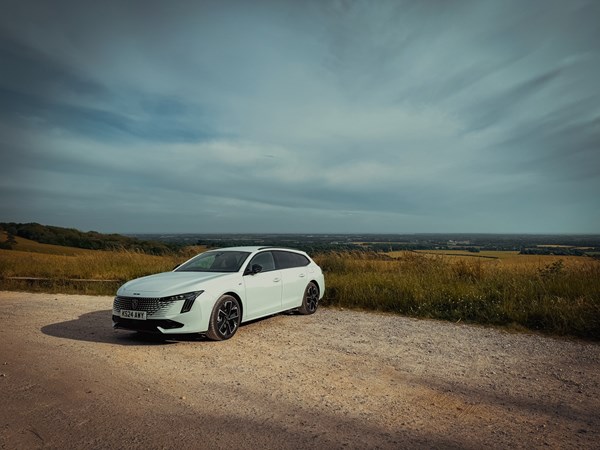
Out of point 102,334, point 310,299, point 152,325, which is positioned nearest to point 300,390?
point 152,325

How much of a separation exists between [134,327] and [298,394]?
11.4ft

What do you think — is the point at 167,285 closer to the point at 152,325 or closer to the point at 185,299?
the point at 185,299

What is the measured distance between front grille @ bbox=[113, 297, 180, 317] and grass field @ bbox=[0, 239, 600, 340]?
5.56m

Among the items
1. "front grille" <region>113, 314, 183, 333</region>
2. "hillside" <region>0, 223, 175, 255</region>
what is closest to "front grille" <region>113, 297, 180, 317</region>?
"front grille" <region>113, 314, 183, 333</region>

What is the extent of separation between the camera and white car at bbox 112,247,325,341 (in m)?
6.90

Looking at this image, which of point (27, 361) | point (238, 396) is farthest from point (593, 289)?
point (27, 361)

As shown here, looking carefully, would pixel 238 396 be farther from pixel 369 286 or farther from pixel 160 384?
pixel 369 286

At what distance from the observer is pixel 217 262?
8.68 m

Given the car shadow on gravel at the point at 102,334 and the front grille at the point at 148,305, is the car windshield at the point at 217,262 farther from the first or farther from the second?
the front grille at the point at 148,305

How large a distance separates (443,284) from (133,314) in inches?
306

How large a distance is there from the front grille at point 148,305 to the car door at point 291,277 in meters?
2.69

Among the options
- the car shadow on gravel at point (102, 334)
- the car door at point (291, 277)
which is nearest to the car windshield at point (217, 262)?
the car door at point (291, 277)

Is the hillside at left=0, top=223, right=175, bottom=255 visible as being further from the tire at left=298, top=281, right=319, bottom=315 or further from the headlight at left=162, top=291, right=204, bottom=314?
the headlight at left=162, top=291, right=204, bottom=314

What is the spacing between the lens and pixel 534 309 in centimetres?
881
